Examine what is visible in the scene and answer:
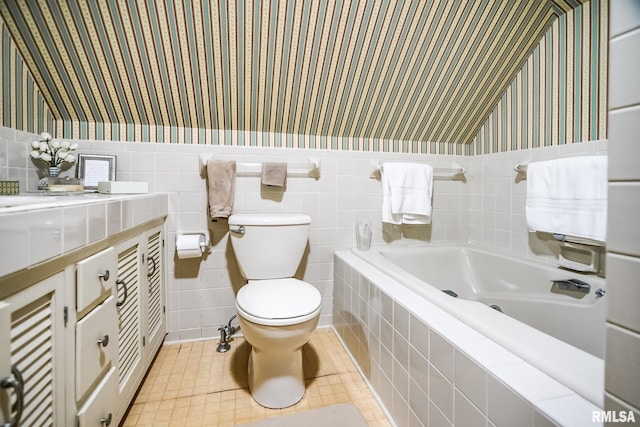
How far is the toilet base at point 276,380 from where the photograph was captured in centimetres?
128

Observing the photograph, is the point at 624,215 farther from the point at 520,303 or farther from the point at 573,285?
the point at 520,303

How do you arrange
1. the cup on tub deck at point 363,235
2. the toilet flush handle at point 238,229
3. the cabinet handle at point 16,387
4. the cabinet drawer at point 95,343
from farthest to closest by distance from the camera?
the cup on tub deck at point 363,235 < the toilet flush handle at point 238,229 < the cabinet drawer at point 95,343 < the cabinet handle at point 16,387

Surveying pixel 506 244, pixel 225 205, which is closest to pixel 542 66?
pixel 506 244

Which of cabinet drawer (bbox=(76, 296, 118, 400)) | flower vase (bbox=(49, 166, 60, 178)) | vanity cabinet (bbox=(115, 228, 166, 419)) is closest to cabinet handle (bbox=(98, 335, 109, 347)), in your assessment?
cabinet drawer (bbox=(76, 296, 118, 400))

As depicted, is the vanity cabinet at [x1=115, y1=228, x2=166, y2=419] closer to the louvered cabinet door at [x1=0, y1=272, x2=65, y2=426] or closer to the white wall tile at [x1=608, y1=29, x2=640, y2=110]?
the louvered cabinet door at [x1=0, y1=272, x2=65, y2=426]

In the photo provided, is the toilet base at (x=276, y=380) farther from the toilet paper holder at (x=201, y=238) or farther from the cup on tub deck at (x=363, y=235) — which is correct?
the cup on tub deck at (x=363, y=235)

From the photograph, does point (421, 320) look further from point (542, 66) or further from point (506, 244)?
point (542, 66)

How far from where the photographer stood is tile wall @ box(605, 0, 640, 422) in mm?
361

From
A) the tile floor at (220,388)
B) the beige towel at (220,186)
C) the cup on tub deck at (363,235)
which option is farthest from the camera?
the cup on tub deck at (363,235)

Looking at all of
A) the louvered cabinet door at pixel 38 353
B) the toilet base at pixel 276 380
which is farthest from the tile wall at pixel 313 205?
the louvered cabinet door at pixel 38 353

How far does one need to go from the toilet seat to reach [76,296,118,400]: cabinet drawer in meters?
0.44

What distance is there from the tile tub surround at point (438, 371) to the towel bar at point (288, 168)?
68cm

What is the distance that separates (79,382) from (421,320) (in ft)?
3.26

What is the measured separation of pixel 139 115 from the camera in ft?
5.52
